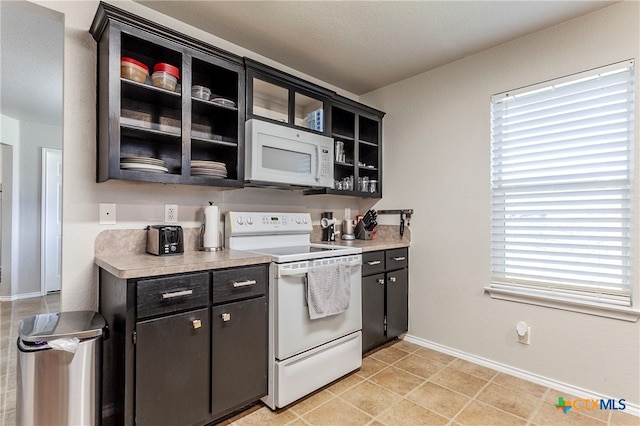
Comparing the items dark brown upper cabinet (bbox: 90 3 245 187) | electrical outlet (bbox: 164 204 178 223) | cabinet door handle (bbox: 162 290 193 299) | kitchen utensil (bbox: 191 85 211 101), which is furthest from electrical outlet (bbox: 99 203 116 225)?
kitchen utensil (bbox: 191 85 211 101)

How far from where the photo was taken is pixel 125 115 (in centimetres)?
195

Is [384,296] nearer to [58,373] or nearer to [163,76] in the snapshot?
[58,373]

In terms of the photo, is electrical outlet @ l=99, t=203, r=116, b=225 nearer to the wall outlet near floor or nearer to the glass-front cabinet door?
the glass-front cabinet door

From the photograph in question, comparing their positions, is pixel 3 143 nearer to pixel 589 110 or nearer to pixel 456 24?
pixel 456 24

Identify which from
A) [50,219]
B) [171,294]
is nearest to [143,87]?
[171,294]

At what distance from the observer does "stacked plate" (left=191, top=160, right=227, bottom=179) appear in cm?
202

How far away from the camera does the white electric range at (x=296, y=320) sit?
1895mm

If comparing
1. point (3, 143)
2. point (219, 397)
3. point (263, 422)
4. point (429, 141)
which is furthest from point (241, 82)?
point (3, 143)

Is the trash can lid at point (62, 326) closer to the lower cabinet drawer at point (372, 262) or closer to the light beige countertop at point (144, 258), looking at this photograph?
the light beige countertop at point (144, 258)

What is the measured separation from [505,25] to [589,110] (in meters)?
0.80

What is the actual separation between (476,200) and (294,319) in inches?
68.2

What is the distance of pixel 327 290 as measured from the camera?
2104mm

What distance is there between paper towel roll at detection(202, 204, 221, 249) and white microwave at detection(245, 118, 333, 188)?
33 cm

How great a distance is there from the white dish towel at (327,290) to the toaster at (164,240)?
2.69 ft
